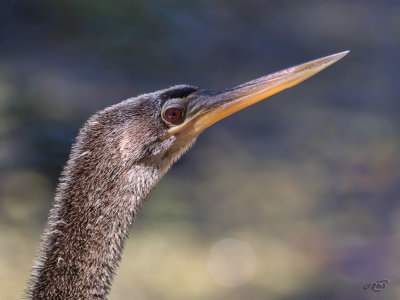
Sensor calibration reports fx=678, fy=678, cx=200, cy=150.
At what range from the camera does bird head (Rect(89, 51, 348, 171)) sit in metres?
3.11

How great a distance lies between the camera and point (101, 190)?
3104 millimetres

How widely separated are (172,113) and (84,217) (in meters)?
0.63

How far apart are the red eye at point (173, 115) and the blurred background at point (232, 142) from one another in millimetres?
1813

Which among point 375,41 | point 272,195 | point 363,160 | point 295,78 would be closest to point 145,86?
point 272,195

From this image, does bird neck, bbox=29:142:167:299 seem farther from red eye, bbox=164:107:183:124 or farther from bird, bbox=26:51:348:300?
red eye, bbox=164:107:183:124

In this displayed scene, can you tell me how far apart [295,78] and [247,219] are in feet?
7.90

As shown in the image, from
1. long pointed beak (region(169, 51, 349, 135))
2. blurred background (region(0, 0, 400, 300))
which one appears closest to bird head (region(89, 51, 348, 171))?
long pointed beak (region(169, 51, 349, 135))

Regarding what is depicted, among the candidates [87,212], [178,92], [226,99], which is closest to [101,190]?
[87,212]

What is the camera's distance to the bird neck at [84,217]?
309 cm

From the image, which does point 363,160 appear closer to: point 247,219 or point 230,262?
point 247,219
